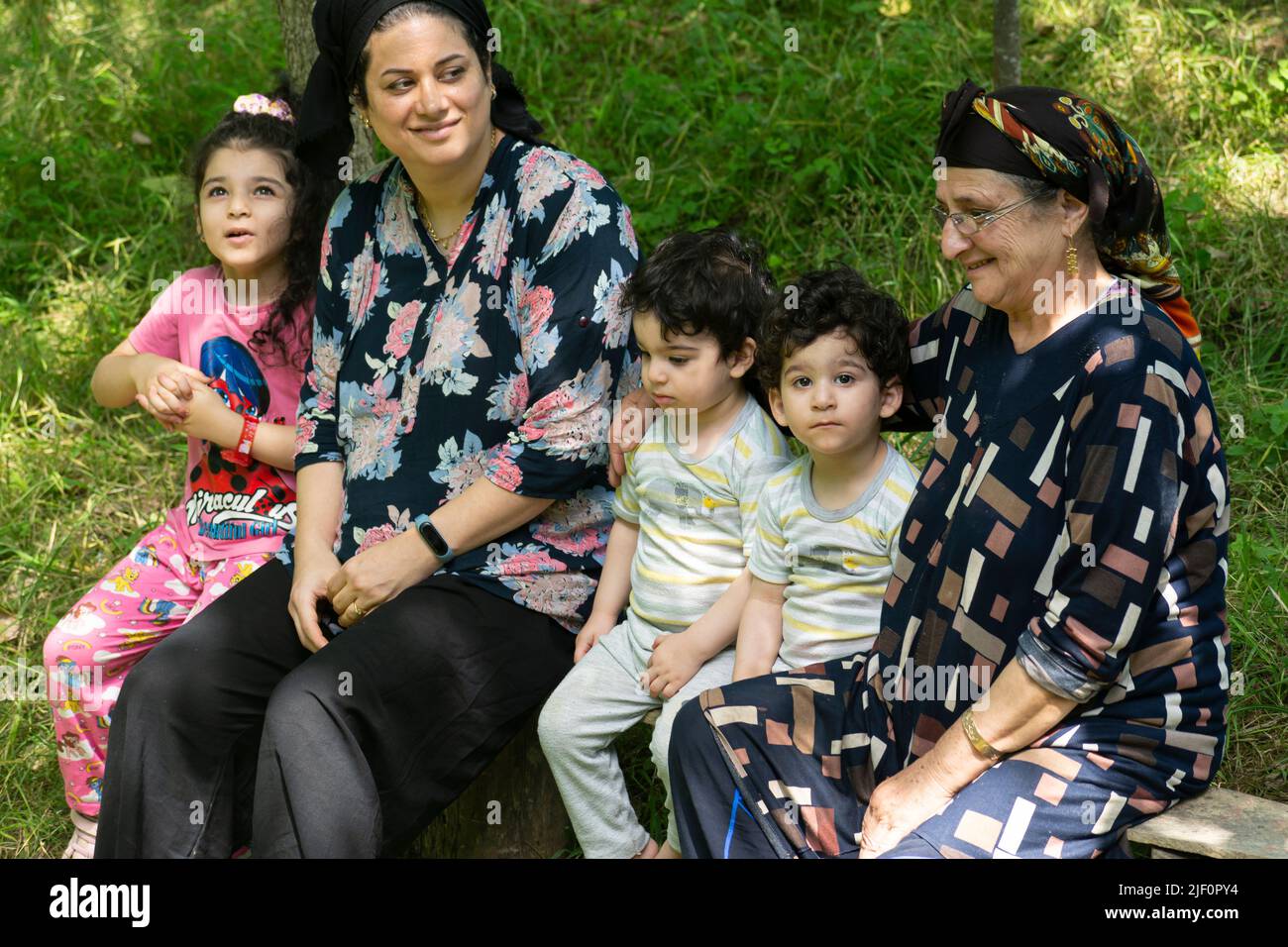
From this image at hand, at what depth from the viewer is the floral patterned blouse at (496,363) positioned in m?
2.93

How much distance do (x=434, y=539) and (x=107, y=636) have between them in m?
0.99

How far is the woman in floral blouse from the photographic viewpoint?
2770 millimetres

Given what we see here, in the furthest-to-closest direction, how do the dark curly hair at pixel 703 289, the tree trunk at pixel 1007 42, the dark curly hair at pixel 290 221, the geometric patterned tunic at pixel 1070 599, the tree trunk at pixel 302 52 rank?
the tree trunk at pixel 1007 42, the tree trunk at pixel 302 52, the dark curly hair at pixel 290 221, the dark curly hair at pixel 703 289, the geometric patterned tunic at pixel 1070 599

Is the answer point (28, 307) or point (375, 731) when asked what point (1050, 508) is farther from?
point (28, 307)

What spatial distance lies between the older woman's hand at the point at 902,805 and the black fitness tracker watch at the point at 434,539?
1.08 meters

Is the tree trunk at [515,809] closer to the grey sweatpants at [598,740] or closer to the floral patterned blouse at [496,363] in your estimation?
the grey sweatpants at [598,740]

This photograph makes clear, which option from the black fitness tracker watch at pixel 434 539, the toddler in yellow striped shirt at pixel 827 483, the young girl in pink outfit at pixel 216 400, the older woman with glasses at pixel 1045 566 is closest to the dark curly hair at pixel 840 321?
the toddler in yellow striped shirt at pixel 827 483

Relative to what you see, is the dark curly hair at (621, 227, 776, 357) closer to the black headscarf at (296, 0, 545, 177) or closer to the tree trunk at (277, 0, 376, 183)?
the black headscarf at (296, 0, 545, 177)

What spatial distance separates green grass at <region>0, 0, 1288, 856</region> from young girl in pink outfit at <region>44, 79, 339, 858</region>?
20.4 inches

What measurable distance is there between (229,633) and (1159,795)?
76.0 inches

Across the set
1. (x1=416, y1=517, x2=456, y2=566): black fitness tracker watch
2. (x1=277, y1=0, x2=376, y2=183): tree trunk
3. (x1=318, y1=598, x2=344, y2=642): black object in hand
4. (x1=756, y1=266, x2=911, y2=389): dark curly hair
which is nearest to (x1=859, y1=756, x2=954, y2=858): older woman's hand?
(x1=756, y1=266, x2=911, y2=389): dark curly hair

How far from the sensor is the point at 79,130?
5906mm

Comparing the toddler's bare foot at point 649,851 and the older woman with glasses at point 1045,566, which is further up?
the older woman with glasses at point 1045,566

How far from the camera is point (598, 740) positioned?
2.85m
